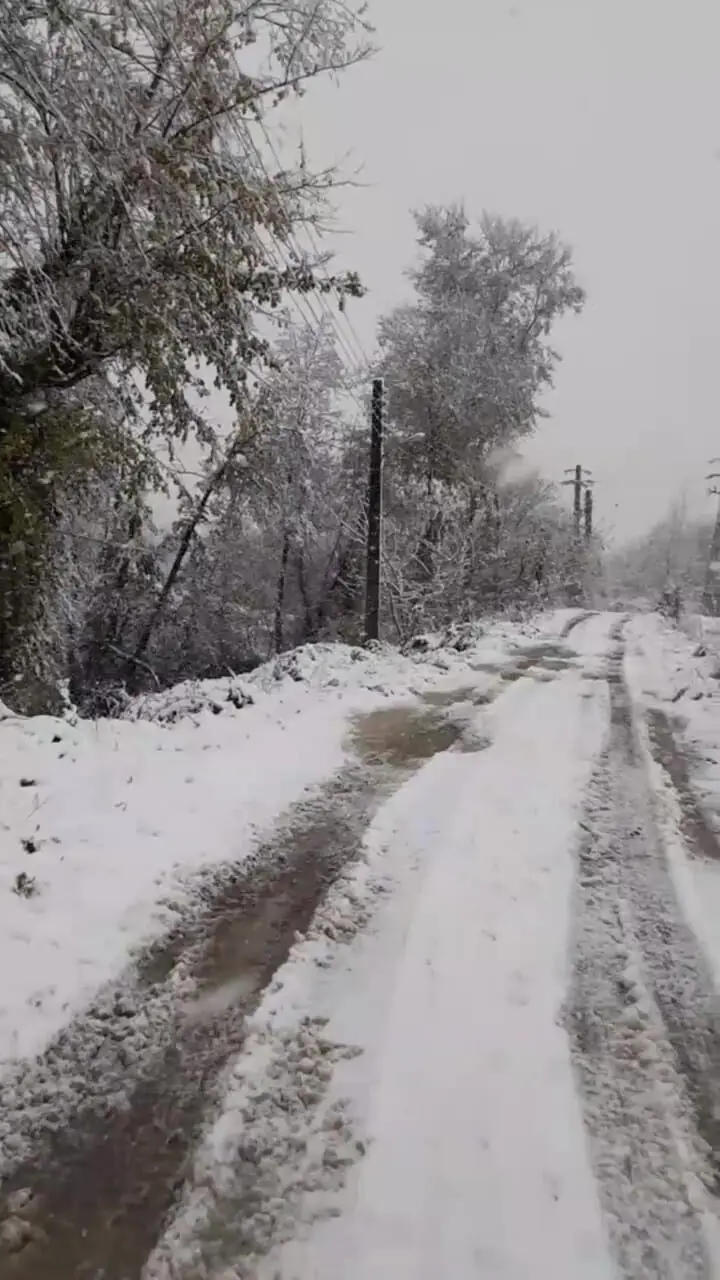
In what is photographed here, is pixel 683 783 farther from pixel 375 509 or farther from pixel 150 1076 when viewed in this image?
pixel 375 509

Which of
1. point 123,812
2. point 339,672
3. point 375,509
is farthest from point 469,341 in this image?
point 123,812

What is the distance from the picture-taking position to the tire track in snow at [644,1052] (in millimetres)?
2162

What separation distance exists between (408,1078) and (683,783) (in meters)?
4.57

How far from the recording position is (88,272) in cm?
718

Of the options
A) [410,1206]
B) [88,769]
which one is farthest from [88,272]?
[410,1206]

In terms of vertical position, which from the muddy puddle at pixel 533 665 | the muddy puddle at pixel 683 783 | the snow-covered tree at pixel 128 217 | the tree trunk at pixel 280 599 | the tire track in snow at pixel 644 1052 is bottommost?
the tire track in snow at pixel 644 1052

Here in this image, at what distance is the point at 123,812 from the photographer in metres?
5.06

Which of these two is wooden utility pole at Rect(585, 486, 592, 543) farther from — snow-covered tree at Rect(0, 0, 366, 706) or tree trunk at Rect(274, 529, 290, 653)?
snow-covered tree at Rect(0, 0, 366, 706)

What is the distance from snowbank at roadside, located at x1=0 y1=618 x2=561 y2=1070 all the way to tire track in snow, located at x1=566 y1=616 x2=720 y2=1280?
219cm

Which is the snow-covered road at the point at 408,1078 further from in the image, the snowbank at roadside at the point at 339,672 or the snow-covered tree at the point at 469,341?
the snow-covered tree at the point at 469,341

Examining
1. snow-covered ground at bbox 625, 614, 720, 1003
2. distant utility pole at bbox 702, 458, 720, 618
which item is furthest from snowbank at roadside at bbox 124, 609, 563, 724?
distant utility pole at bbox 702, 458, 720, 618

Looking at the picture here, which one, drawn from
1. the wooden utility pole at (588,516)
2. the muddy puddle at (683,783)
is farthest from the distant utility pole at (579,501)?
the muddy puddle at (683,783)

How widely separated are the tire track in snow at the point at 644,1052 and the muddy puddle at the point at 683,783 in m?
0.35

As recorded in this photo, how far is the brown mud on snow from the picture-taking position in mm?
2061
